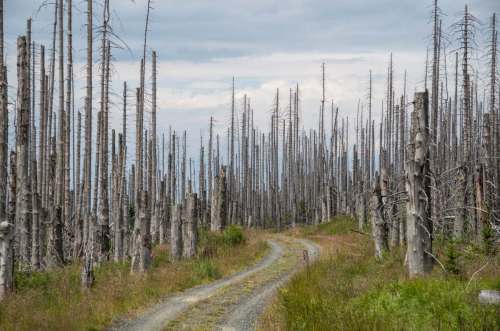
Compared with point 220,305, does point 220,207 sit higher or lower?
higher

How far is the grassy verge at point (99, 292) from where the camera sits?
416 inches

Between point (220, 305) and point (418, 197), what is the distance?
539 cm

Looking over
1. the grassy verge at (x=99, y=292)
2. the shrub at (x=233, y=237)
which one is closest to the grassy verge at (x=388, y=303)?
the grassy verge at (x=99, y=292)

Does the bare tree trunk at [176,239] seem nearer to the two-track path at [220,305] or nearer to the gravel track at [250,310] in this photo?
the two-track path at [220,305]

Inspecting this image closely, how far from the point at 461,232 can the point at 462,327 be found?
15.4 metres

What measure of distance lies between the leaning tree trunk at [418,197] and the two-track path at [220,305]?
3.79 meters

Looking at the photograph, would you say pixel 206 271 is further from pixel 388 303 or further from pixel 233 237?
pixel 233 237

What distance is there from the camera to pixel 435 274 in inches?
475

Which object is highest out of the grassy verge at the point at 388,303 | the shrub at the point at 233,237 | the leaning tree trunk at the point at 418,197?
the leaning tree trunk at the point at 418,197

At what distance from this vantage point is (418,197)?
1216cm

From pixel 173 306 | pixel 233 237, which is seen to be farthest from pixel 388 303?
pixel 233 237

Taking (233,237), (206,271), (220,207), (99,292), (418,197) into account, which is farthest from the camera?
(220,207)

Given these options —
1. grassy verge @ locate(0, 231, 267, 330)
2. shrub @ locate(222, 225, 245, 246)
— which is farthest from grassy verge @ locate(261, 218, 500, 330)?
shrub @ locate(222, 225, 245, 246)

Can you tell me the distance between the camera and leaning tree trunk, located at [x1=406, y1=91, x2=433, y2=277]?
12.2 m
